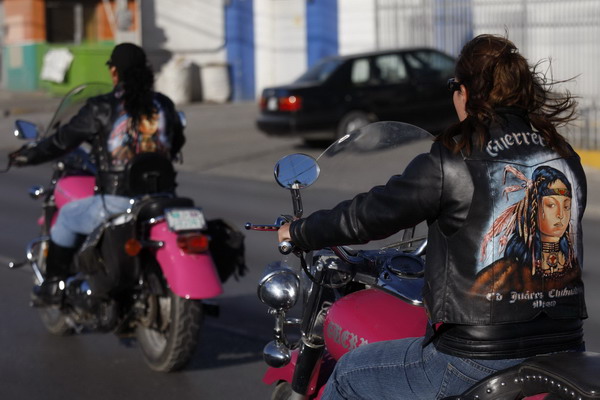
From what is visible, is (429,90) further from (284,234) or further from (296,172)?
(284,234)

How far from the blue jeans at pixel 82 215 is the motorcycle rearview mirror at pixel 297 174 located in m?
2.77

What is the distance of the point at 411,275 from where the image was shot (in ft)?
11.0

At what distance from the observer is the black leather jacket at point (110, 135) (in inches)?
234

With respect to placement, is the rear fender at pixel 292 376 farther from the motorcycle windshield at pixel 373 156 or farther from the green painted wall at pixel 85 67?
the green painted wall at pixel 85 67

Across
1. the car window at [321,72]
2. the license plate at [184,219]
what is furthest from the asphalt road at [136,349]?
the car window at [321,72]

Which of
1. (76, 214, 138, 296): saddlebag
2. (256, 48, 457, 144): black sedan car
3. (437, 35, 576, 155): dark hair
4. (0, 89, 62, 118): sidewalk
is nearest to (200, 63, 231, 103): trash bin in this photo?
(0, 89, 62, 118): sidewalk

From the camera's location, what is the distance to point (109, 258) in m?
5.75

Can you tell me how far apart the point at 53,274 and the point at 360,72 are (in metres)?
11.4

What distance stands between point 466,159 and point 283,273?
2.73ft

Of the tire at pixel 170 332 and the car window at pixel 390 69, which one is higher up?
the car window at pixel 390 69

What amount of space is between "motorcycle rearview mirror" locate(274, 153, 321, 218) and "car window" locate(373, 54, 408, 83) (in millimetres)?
14063

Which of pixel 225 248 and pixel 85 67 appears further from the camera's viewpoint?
pixel 85 67

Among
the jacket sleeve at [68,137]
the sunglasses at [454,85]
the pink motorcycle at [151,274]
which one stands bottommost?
the pink motorcycle at [151,274]

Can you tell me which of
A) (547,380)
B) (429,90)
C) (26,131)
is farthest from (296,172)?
(429,90)
